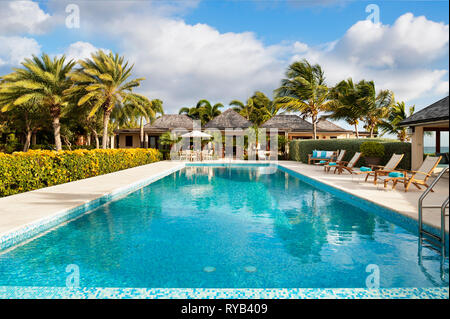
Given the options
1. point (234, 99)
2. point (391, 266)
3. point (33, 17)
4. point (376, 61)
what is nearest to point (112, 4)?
point (33, 17)

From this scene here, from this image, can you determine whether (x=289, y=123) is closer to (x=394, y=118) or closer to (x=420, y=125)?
(x=394, y=118)

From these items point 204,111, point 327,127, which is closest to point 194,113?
point 204,111

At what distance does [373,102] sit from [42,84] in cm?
2547

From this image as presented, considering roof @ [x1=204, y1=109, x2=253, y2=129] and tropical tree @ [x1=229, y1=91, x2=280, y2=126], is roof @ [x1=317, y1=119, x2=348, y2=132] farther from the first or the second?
roof @ [x1=204, y1=109, x2=253, y2=129]

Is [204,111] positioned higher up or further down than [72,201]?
higher up

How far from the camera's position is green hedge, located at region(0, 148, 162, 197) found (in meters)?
7.83

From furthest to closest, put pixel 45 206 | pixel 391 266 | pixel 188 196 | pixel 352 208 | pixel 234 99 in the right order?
1. pixel 234 99
2. pixel 188 196
3. pixel 352 208
4. pixel 45 206
5. pixel 391 266

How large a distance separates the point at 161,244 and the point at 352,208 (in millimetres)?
4693

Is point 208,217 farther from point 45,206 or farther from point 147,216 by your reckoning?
point 45,206

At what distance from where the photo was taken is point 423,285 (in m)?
3.39

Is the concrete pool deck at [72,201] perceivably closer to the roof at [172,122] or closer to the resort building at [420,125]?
the resort building at [420,125]

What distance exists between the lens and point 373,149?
14.8 metres

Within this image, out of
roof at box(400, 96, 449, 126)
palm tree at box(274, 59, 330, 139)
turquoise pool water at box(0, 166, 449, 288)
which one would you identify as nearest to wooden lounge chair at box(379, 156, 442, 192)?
roof at box(400, 96, 449, 126)
